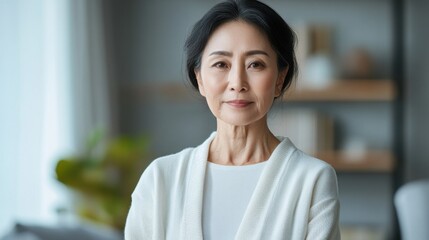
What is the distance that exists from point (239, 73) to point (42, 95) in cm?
365

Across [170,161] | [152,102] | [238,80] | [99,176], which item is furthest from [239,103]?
[152,102]

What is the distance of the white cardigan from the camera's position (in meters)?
0.92

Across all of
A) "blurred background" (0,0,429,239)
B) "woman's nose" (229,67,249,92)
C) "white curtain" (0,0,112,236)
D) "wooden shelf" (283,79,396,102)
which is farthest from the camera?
"wooden shelf" (283,79,396,102)

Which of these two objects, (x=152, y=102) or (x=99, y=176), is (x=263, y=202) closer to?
(x=99, y=176)

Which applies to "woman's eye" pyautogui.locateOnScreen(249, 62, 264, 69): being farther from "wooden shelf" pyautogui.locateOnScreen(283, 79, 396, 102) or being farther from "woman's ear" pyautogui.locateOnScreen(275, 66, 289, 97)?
"wooden shelf" pyautogui.locateOnScreen(283, 79, 396, 102)

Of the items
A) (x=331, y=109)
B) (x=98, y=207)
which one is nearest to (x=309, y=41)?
(x=331, y=109)

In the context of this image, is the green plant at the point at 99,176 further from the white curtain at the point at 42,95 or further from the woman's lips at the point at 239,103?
the woman's lips at the point at 239,103

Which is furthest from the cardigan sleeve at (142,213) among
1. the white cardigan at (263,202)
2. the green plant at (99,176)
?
the green plant at (99,176)

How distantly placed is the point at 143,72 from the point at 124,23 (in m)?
0.34

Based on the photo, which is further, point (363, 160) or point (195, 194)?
point (363, 160)

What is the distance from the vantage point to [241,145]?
0.96 metres

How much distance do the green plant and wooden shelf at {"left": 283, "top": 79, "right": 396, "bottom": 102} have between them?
3.58 feet

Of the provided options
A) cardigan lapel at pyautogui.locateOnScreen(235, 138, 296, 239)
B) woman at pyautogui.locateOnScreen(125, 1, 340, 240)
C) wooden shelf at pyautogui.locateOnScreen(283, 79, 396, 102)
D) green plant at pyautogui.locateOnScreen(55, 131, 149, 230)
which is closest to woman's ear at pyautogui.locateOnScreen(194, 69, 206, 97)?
woman at pyautogui.locateOnScreen(125, 1, 340, 240)

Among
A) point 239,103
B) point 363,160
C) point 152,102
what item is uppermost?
point 239,103
